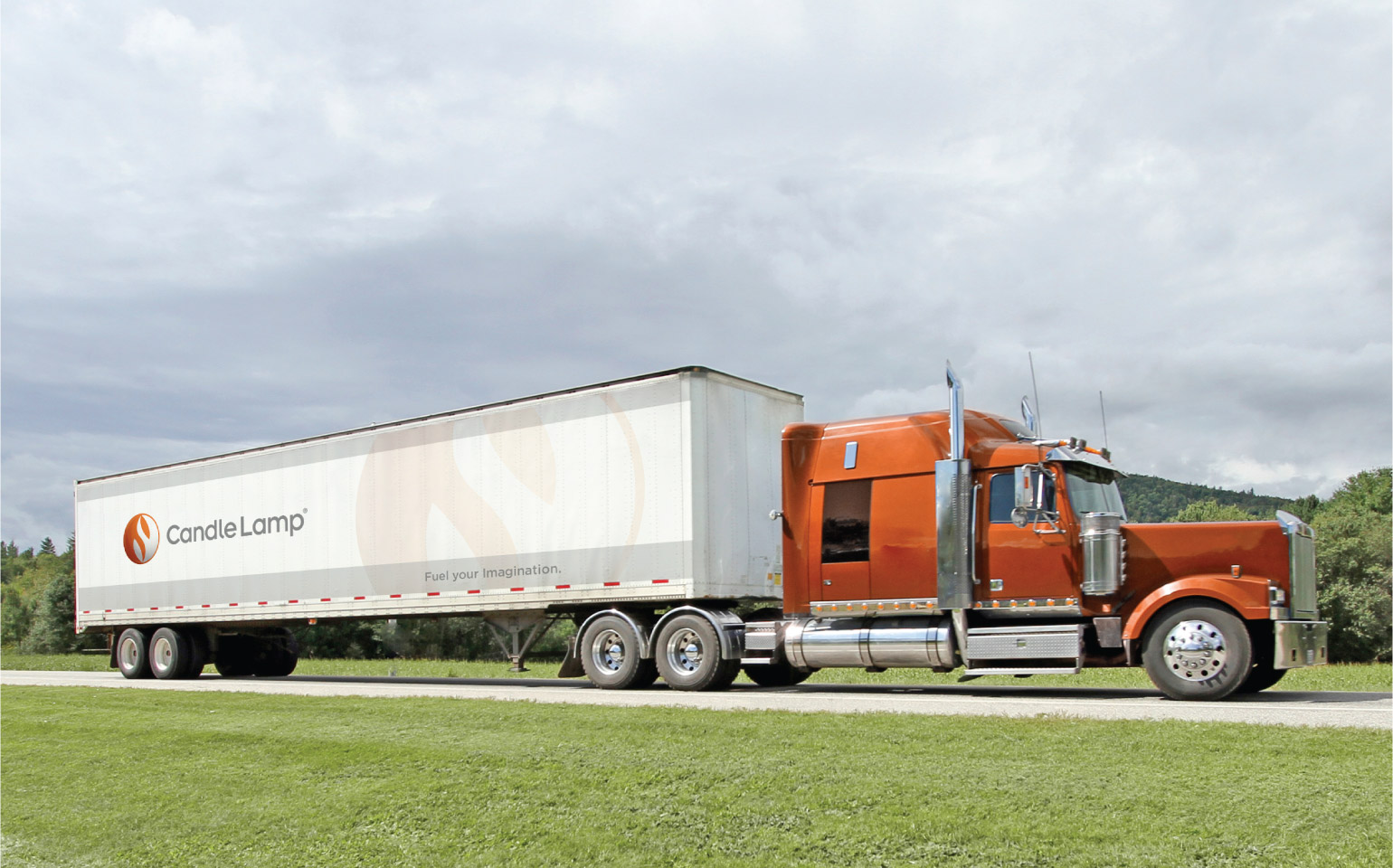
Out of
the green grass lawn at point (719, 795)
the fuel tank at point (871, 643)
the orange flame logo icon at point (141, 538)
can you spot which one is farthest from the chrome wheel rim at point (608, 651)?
the orange flame logo icon at point (141, 538)

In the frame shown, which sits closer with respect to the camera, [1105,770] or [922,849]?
[922,849]

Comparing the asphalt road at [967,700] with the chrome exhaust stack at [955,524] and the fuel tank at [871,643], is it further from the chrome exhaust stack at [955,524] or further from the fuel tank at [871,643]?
the chrome exhaust stack at [955,524]

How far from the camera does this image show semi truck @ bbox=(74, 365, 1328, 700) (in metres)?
13.1

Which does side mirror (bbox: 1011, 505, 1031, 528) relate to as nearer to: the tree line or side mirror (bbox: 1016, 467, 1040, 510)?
side mirror (bbox: 1016, 467, 1040, 510)

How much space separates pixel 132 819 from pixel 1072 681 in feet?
45.0

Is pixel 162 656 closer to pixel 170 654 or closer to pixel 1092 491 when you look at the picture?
pixel 170 654

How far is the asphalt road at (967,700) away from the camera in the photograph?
10.8m

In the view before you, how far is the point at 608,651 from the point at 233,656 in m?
12.0

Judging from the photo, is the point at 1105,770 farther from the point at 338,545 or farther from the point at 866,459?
the point at 338,545

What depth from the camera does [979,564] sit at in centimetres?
1377

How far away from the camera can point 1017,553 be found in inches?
535

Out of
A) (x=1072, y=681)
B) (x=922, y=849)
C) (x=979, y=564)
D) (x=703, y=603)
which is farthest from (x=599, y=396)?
(x=922, y=849)

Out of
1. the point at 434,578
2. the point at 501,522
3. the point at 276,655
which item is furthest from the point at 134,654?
the point at 501,522

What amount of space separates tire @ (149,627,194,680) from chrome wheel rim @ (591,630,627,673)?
1137 cm
